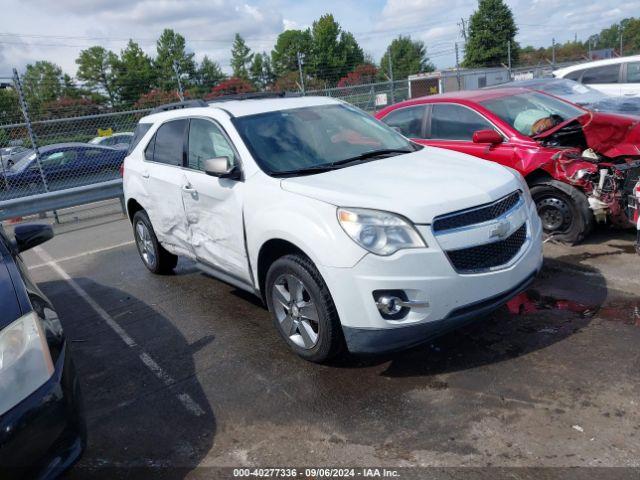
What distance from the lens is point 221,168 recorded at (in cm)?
420

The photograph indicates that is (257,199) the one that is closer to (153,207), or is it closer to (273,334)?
(273,334)

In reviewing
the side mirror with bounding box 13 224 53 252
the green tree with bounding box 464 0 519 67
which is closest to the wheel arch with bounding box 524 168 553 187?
the side mirror with bounding box 13 224 53 252

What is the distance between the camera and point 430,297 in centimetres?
331

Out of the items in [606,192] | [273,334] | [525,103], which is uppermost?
[525,103]

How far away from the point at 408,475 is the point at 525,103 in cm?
Result: 519

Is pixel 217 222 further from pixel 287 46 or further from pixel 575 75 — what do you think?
pixel 287 46

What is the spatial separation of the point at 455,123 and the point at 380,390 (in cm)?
411

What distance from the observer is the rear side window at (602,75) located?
11852 mm

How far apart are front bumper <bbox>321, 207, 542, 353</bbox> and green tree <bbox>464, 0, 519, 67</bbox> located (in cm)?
6604

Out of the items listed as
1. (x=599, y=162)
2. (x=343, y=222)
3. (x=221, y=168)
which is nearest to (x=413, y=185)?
(x=343, y=222)

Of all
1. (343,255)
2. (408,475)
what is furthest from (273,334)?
(408,475)

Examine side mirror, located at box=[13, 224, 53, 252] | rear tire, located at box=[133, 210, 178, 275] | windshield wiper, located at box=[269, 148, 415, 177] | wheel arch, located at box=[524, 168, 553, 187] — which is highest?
windshield wiper, located at box=[269, 148, 415, 177]

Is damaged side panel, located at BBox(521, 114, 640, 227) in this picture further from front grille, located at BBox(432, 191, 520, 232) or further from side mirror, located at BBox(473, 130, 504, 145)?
front grille, located at BBox(432, 191, 520, 232)

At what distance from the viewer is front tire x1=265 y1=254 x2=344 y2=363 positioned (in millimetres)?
3566
